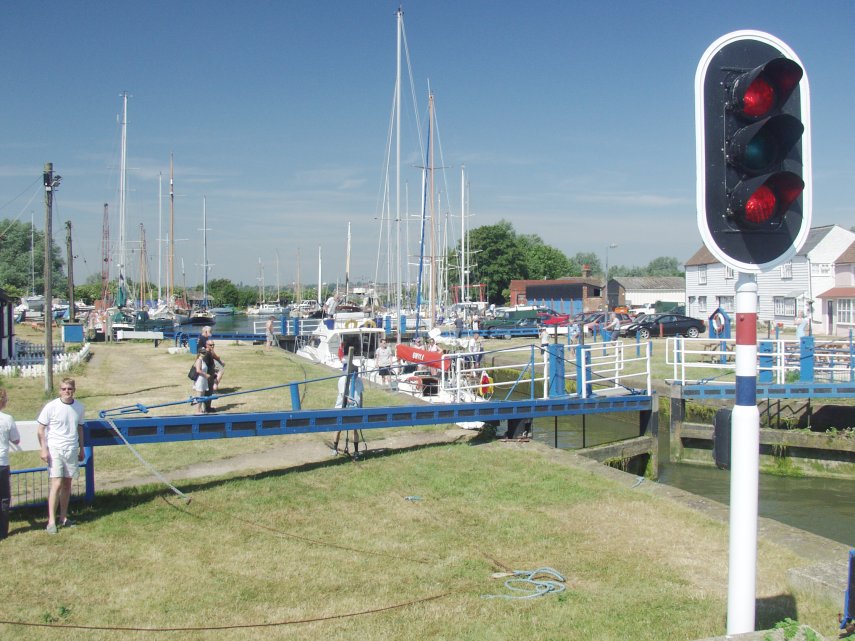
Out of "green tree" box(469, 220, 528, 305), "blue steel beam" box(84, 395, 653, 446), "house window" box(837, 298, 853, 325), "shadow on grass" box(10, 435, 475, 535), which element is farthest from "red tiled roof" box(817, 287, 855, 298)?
"green tree" box(469, 220, 528, 305)

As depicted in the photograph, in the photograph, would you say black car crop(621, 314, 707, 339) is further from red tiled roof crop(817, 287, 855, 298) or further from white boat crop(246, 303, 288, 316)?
white boat crop(246, 303, 288, 316)

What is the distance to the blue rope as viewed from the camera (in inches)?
252

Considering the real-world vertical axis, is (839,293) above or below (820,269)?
below

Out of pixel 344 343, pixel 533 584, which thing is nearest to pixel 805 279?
pixel 344 343

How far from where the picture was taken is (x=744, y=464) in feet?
13.8

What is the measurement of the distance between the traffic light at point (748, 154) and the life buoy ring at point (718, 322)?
22.7m

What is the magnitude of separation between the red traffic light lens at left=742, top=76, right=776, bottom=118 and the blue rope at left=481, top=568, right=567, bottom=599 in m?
4.26

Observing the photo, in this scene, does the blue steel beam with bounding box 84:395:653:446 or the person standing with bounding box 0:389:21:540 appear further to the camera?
the blue steel beam with bounding box 84:395:653:446

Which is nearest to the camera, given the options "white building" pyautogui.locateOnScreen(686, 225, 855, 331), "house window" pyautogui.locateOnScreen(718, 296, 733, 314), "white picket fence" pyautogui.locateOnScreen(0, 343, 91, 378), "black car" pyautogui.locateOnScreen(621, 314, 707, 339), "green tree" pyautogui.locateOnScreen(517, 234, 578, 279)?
"white picket fence" pyautogui.locateOnScreen(0, 343, 91, 378)

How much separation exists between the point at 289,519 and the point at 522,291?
8547 cm

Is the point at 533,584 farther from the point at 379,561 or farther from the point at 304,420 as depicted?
the point at 304,420

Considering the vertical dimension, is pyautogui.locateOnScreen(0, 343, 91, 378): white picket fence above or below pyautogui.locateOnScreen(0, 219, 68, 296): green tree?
below

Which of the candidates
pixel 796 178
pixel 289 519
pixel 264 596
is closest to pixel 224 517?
pixel 289 519

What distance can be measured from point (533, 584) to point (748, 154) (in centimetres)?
429
